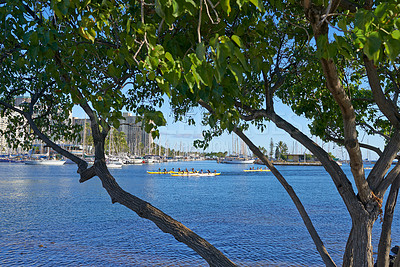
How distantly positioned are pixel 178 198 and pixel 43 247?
2352 cm

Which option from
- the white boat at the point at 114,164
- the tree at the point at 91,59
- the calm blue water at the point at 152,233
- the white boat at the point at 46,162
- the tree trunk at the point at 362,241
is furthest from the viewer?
the white boat at the point at 46,162

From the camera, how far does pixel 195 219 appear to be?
26969 millimetres

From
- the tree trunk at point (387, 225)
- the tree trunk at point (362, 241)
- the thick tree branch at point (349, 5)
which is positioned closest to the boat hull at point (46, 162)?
the tree trunk at point (387, 225)

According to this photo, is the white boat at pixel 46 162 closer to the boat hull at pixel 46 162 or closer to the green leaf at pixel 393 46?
the boat hull at pixel 46 162

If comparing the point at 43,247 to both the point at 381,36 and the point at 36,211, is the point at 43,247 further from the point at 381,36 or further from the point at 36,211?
the point at 381,36

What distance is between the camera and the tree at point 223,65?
7.84ft

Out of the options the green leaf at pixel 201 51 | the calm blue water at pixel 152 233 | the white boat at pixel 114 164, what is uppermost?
the green leaf at pixel 201 51

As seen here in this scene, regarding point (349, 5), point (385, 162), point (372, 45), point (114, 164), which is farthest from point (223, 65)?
point (114, 164)

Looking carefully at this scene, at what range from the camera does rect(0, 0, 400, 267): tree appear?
2389 mm

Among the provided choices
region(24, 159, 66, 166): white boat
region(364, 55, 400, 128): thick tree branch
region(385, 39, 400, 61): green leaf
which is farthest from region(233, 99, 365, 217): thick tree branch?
region(24, 159, 66, 166): white boat

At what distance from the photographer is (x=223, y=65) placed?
7.10 ft

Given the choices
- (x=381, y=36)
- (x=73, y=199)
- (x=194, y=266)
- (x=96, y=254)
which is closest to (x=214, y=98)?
(x=381, y=36)

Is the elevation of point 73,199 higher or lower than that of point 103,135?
lower

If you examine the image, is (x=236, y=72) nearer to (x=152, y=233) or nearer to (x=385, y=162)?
(x=385, y=162)
